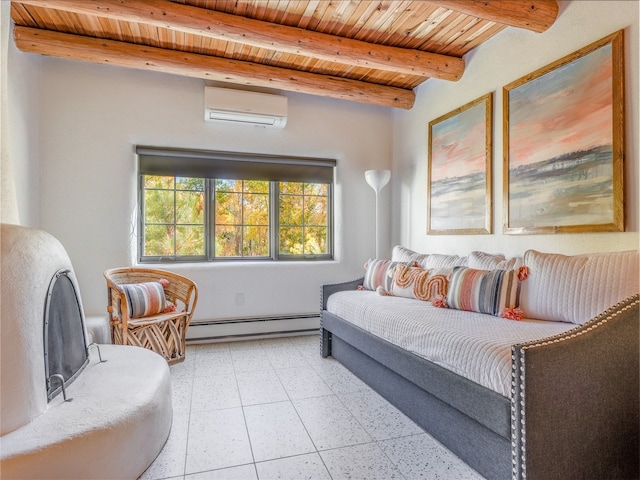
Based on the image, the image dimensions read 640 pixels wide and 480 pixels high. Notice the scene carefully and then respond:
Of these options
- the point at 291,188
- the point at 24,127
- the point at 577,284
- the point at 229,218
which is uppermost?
the point at 24,127

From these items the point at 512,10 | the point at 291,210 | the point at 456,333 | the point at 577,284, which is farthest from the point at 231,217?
the point at 577,284

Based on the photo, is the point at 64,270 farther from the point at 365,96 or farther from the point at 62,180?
the point at 365,96

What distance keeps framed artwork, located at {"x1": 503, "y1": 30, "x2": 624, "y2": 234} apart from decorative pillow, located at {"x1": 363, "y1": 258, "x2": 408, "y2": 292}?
0.96m

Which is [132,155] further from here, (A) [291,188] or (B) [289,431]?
(B) [289,431]

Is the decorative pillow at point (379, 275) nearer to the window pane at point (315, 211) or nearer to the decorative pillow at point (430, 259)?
the decorative pillow at point (430, 259)

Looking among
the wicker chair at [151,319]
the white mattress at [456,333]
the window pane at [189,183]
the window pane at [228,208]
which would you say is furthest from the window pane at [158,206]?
the white mattress at [456,333]

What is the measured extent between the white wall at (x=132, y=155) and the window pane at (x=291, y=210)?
433 millimetres

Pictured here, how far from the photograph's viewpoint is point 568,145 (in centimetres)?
225

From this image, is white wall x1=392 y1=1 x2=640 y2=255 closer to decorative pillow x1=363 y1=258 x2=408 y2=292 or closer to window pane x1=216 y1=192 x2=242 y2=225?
decorative pillow x1=363 y1=258 x2=408 y2=292

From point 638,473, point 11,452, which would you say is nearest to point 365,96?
point 638,473

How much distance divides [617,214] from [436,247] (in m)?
1.64

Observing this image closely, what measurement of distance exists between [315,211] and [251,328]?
4.88 feet

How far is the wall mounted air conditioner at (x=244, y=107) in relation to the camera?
11.3 feet

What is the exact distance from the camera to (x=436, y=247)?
139 inches
